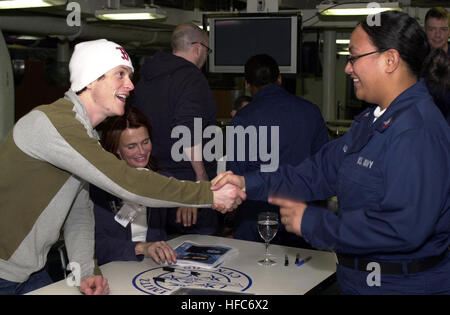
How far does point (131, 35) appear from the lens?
8.98m

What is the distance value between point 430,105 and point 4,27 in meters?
5.57

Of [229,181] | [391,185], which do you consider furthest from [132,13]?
[391,185]

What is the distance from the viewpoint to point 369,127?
2062 mm

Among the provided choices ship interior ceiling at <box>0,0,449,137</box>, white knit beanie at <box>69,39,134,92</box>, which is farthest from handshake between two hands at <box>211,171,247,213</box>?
ship interior ceiling at <box>0,0,449,137</box>

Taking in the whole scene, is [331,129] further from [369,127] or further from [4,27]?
[369,127]

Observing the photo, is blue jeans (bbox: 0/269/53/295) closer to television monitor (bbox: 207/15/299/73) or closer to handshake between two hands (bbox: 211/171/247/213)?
handshake between two hands (bbox: 211/171/247/213)

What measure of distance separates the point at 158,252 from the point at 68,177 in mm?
605

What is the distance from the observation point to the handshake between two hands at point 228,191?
8.63 ft

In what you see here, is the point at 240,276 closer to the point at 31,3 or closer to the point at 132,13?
the point at 31,3

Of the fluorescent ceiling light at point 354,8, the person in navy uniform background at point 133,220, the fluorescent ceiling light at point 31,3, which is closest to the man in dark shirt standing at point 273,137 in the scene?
the person in navy uniform background at point 133,220

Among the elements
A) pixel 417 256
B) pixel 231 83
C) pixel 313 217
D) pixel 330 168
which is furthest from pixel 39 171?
pixel 231 83

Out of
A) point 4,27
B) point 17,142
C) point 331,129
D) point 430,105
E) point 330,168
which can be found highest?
point 4,27

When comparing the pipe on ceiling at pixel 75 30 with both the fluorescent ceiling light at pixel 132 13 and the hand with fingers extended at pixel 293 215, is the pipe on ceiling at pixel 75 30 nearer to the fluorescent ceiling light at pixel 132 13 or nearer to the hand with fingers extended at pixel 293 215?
the fluorescent ceiling light at pixel 132 13

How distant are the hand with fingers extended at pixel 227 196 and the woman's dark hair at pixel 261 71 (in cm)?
145
